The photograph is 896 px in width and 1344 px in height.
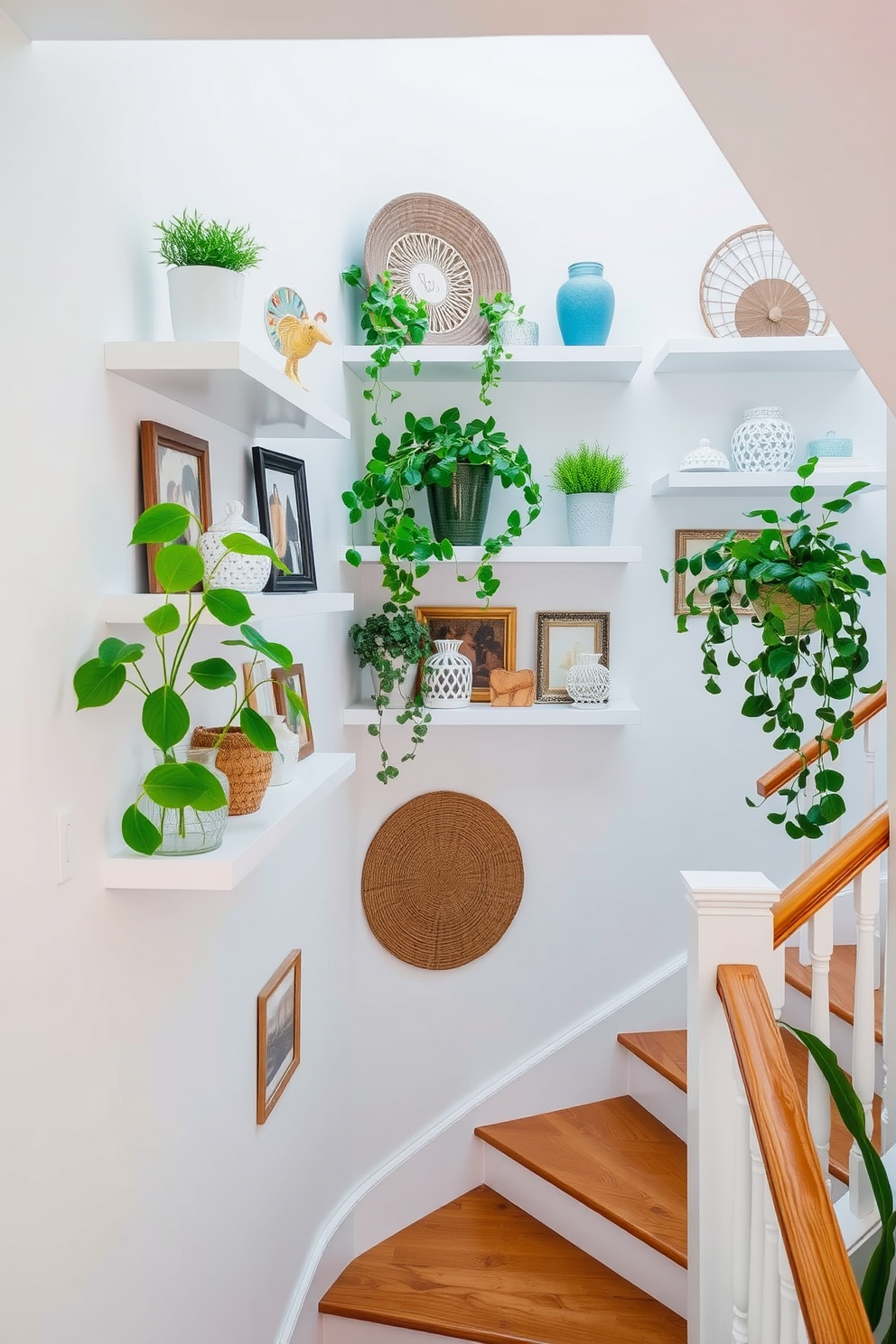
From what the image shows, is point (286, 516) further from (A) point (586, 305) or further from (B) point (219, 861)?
(A) point (586, 305)

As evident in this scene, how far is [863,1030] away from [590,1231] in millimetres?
1177

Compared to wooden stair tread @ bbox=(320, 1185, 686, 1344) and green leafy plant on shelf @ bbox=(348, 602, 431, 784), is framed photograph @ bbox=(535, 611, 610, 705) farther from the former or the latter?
wooden stair tread @ bbox=(320, 1185, 686, 1344)

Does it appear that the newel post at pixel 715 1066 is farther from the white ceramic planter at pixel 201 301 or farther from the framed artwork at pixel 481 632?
the framed artwork at pixel 481 632

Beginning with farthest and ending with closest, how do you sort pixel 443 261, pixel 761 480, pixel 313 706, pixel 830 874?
pixel 443 261, pixel 761 480, pixel 313 706, pixel 830 874

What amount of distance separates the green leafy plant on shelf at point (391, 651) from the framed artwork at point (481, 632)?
0.20m

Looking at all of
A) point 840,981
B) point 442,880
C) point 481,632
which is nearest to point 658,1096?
point 840,981

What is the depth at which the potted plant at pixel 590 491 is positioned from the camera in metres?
2.76

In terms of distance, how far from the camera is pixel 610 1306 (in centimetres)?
242

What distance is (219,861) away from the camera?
51.6 inches

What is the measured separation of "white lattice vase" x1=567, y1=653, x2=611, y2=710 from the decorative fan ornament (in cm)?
104

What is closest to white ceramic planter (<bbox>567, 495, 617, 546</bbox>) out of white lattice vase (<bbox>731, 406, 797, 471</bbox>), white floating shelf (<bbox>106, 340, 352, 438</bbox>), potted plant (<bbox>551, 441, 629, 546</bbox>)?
potted plant (<bbox>551, 441, 629, 546</bbox>)

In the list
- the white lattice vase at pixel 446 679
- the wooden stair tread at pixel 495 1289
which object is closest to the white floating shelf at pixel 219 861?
the white lattice vase at pixel 446 679

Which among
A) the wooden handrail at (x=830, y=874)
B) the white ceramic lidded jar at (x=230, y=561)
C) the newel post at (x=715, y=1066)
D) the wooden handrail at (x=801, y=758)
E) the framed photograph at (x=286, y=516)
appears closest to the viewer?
the white ceramic lidded jar at (x=230, y=561)

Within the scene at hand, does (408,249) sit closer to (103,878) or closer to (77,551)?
(77,551)
